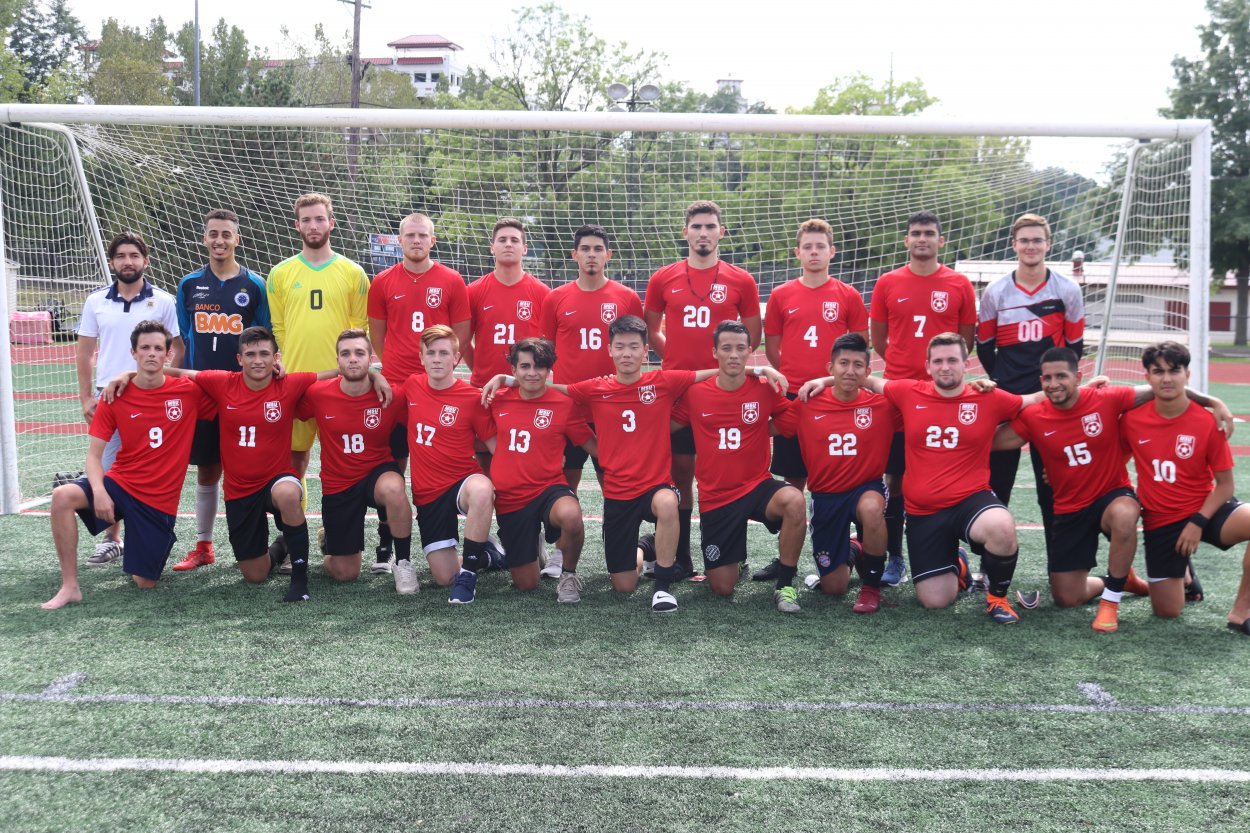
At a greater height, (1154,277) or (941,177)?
(941,177)

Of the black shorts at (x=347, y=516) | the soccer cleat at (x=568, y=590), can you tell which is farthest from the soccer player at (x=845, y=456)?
the black shorts at (x=347, y=516)

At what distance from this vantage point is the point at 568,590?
4.94m

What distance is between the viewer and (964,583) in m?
5.09

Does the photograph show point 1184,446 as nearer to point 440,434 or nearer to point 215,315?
point 440,434

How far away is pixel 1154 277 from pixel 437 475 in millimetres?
8159

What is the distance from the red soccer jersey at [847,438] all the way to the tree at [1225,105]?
108ft

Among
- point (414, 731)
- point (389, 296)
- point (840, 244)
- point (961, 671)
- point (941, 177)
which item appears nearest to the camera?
point (414, 731)

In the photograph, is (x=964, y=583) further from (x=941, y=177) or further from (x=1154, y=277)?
(x=1154, y=277)

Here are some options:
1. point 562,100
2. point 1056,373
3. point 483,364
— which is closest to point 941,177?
point 1056,373

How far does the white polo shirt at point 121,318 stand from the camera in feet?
19.0

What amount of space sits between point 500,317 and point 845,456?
2.14m

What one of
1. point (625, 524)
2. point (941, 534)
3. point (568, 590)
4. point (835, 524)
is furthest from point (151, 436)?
point (941, 534)

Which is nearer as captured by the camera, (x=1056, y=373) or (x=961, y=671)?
(x=961, y=671)

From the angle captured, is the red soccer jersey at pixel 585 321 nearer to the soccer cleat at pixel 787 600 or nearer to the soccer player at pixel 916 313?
the soccer player at pixel 916 313
